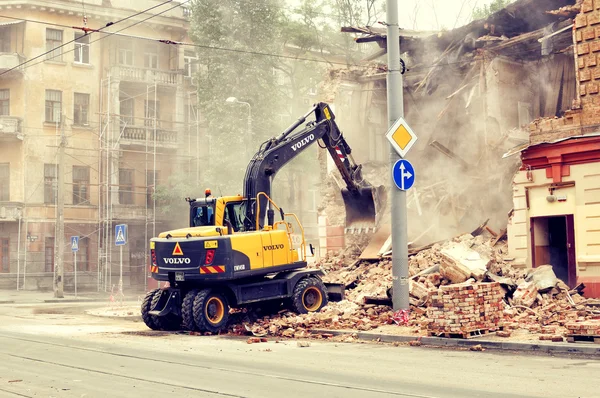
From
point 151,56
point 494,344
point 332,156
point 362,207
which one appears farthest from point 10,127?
point 494,344

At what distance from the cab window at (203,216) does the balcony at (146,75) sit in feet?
94.3

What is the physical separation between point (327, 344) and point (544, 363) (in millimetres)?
4637

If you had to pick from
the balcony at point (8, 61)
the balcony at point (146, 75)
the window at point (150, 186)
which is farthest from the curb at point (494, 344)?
the balcony at point (8, 61)

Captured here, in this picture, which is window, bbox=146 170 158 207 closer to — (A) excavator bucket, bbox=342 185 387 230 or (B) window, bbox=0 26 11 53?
(B) window, bbox=0 26 11 53

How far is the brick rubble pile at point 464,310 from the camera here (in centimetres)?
1372

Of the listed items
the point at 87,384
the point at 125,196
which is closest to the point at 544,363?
the point at 87,384

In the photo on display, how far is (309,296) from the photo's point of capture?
60.2ft

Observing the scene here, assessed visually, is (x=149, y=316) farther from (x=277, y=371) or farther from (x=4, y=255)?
(x=4, y=255)

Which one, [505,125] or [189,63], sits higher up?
[189,63]

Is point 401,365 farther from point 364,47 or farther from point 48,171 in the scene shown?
point 364,47

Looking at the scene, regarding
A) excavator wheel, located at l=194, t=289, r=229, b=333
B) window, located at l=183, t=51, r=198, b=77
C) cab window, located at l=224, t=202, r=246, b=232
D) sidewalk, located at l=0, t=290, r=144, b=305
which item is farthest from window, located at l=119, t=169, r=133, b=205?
excavator wheel, located at l=194, t=289, r=229, b=333

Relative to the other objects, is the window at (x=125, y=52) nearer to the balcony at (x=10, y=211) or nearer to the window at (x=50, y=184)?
the window at (x=50, y=184)

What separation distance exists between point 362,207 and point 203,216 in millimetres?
4907

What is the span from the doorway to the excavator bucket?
418 cm
